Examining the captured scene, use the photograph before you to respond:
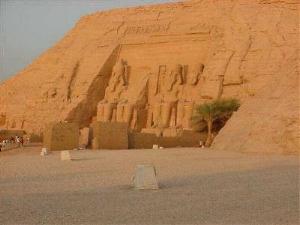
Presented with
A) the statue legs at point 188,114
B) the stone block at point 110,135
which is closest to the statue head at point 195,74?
the statue legs at point 188,114

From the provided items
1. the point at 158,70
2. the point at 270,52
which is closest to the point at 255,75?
the point at 270,52

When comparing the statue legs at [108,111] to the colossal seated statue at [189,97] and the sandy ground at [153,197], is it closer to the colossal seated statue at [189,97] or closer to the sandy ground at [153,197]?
the colossal seated statue at [189,97]

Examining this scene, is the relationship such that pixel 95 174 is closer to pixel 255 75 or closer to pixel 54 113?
pixel 255 75

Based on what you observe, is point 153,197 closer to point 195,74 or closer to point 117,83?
point 195,74

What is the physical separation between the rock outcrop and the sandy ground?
16.3m

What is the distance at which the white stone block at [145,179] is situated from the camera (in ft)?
28.7

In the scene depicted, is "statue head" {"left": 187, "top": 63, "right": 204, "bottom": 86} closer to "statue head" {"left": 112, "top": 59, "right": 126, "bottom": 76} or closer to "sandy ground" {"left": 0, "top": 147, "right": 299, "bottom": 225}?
"statue head" {"left": 112, "top": 59, "right": 126, "bottom": 76}

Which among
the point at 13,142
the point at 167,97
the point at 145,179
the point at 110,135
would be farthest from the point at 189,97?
the point at 145,179

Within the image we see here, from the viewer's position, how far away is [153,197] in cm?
779

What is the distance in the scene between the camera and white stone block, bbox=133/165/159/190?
8734 mm

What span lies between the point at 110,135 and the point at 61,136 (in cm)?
209

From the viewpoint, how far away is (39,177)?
10734mm

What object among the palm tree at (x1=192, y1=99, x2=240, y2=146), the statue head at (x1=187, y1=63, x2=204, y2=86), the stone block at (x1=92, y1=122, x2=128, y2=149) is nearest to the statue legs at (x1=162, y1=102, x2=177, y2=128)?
the statue head at (x1=187, y1=63, x2=204, y2=86)

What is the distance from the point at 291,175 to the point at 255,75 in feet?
60.4
